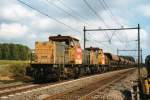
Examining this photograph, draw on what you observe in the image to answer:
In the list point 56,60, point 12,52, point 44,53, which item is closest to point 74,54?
point 56,60

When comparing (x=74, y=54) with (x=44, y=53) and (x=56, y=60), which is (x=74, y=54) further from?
(x=44, y=53)

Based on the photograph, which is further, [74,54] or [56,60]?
[74,54]

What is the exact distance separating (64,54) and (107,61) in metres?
26.7

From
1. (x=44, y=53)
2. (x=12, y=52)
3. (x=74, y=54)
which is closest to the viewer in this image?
(x=44, y=53)

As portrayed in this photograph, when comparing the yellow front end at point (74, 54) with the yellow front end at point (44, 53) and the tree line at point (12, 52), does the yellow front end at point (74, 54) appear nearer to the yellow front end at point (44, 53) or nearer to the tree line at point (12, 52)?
the yellow front end at point (44, 53)

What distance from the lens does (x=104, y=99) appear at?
50.2 feet

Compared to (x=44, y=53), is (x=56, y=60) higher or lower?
lower

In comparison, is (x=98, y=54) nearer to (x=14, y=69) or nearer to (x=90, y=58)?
(x=90, y=58)

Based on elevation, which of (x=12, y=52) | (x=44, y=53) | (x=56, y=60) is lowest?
(x=56, y=60)

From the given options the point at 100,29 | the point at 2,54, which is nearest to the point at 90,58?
the point at 100,29

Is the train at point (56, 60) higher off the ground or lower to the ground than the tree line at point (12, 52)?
lower

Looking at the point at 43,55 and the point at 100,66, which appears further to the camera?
the point at 100,66

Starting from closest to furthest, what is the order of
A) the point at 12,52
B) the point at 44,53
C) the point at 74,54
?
1. the point at 44,53
2. the point at 74,54
3. the point at 12,52

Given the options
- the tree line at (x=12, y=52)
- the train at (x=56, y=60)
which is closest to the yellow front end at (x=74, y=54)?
the train at (x=56, y=60)
